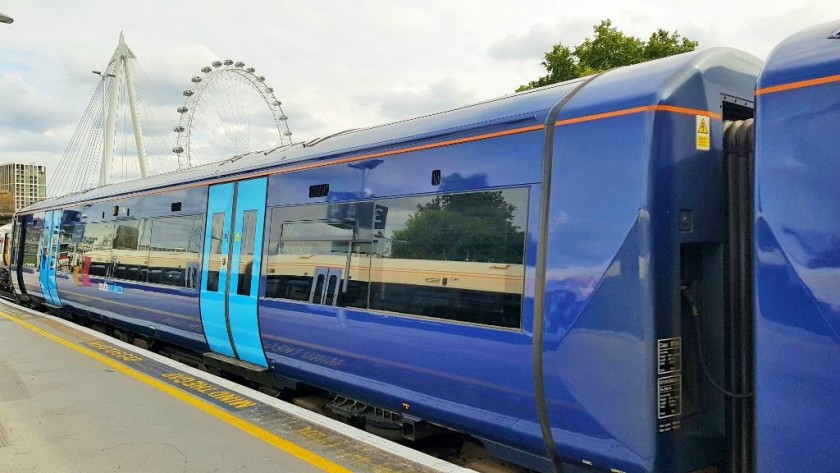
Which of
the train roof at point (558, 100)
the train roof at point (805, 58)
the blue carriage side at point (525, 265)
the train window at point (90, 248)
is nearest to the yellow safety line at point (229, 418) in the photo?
the blue carriage side at point (525, 265)

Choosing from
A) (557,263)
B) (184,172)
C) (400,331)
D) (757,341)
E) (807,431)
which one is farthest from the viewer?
(184,172)

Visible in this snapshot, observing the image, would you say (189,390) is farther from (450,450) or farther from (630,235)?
(630,235)

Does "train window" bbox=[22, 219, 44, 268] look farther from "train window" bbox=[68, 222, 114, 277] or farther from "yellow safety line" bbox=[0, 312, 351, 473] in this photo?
"yellow safety line" bbox=[0, 312, 351, 473]

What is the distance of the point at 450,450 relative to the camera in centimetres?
536

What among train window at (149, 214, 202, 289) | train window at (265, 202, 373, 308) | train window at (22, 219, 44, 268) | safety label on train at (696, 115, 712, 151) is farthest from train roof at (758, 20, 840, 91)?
train window at (22, 219, 44, 268)

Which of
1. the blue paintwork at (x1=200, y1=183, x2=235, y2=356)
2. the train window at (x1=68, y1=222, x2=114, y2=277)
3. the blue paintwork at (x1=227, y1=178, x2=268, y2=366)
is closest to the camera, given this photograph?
the blue paintwork at (x1=227, y1=178, x2=268, y2=366)

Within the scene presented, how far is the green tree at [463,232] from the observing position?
417 centimetres

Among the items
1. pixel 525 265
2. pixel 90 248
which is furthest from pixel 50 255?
pixel 525 265

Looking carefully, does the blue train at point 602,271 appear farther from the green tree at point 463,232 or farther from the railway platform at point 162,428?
the railway platform at point 162,428

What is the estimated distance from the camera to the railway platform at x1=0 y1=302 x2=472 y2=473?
446cm

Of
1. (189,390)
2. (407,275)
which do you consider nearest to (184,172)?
(189,390)

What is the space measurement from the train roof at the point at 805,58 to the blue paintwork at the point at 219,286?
19.6ft

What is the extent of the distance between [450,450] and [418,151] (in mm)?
2560

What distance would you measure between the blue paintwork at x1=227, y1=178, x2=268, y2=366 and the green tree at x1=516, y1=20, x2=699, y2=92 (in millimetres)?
14236
